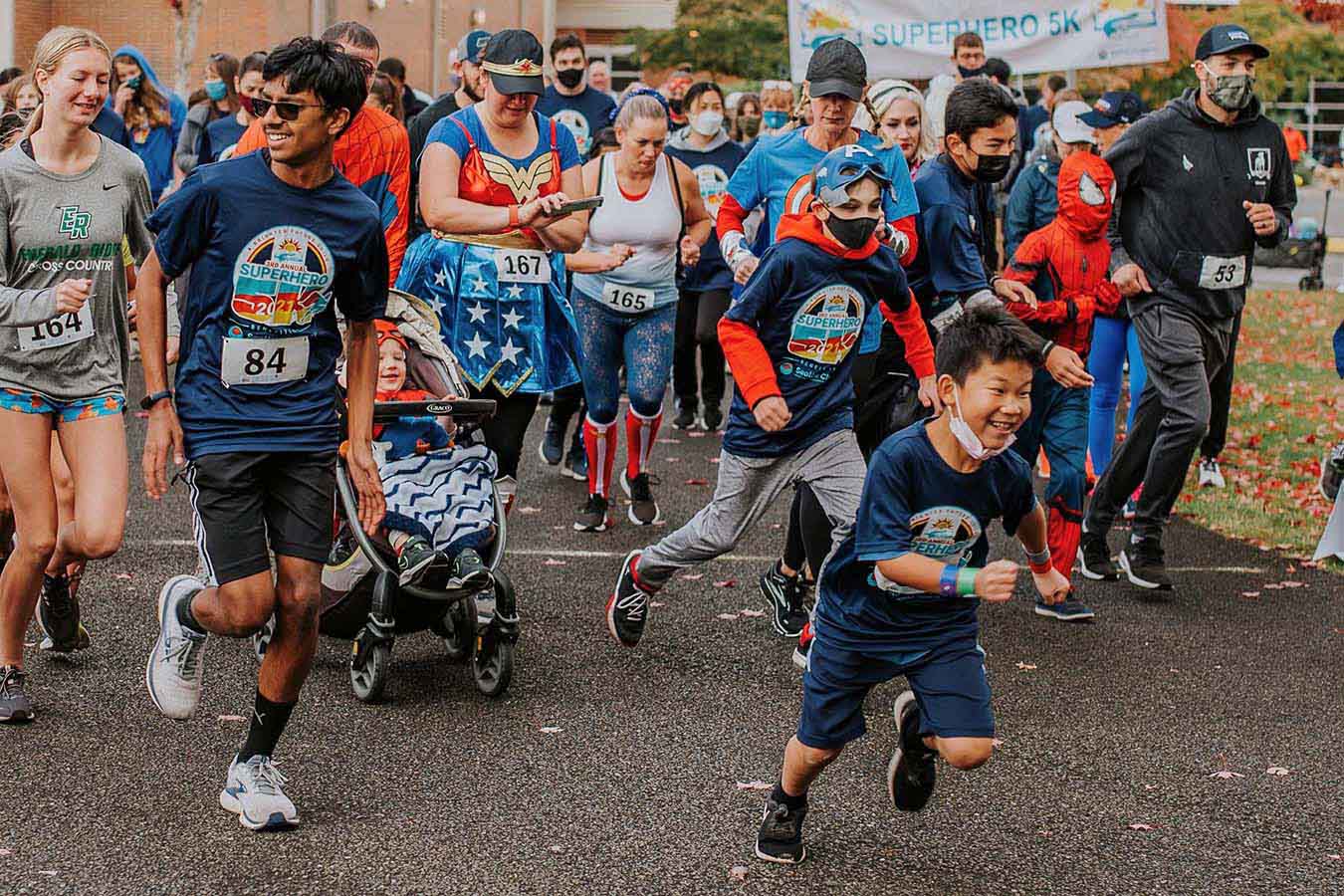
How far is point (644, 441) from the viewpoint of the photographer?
9.04m

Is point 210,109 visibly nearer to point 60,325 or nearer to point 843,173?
point 60,325

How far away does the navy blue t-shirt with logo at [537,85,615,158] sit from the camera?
38.3 ft

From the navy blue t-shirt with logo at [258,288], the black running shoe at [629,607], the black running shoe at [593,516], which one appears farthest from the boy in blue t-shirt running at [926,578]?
the black running shoe at [593,516]

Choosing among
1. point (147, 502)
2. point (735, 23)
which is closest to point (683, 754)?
point (147, 502)

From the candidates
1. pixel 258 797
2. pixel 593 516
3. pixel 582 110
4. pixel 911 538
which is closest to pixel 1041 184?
pixel 593 516

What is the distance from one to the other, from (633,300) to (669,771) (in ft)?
12.6

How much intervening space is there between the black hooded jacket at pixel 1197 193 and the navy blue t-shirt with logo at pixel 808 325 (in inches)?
86.0

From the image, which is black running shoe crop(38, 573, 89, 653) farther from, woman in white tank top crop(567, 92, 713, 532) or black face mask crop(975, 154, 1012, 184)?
black face mask crop(975, 154, 1012, 184)

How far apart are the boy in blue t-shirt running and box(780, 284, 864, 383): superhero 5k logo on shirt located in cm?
139

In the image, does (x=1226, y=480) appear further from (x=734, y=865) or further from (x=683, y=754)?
(x=734, y=865)

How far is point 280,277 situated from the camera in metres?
4.64

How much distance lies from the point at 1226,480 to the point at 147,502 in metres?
6.34

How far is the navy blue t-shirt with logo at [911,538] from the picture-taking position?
4.45 meters

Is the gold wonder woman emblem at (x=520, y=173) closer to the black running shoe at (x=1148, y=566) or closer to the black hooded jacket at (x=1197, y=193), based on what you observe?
the black hooded jacket at (x=1197, y=193)
